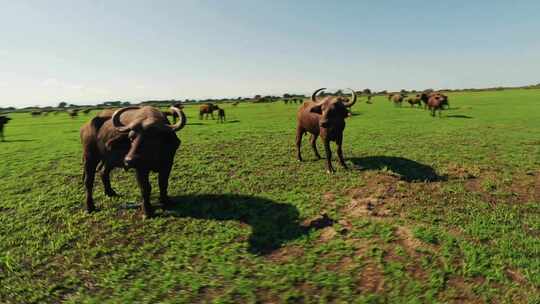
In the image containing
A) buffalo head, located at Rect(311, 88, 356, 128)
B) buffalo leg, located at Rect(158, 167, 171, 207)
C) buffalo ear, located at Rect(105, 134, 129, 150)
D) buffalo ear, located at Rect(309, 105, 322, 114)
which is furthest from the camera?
buffalo ear, located at Rect(309, 105, 322, 114)

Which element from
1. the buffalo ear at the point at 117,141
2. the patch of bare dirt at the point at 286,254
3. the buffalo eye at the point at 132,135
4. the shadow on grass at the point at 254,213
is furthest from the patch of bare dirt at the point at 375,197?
the buffalo ear at the point at 117,141

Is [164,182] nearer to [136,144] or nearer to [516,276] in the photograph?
[136,144]

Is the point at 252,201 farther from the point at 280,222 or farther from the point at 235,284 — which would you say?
the point at 235,284

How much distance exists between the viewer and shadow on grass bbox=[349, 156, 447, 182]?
27.4 ft

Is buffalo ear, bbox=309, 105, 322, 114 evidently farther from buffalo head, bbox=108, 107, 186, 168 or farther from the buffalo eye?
the buffalo eye

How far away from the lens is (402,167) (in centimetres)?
948

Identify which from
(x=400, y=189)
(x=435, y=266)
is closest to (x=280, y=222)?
(x=435, y=266)

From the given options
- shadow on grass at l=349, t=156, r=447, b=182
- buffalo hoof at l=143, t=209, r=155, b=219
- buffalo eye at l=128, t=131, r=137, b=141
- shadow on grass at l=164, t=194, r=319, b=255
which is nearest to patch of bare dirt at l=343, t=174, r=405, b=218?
shadow on grass at l=349, t=156, r=447, b=182

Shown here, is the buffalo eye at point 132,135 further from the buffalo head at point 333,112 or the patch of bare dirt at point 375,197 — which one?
the buffalo head at point 333,112

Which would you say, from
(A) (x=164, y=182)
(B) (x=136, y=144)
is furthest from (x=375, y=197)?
(B) (x=136, y=144)

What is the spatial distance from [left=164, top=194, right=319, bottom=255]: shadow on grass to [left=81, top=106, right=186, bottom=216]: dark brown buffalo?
0.67 metres

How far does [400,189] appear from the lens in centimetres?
726

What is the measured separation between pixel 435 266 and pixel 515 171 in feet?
22.5

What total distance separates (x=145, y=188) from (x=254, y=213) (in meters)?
2.37
